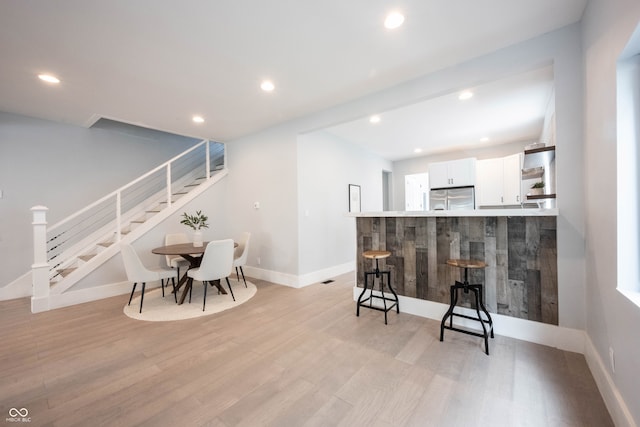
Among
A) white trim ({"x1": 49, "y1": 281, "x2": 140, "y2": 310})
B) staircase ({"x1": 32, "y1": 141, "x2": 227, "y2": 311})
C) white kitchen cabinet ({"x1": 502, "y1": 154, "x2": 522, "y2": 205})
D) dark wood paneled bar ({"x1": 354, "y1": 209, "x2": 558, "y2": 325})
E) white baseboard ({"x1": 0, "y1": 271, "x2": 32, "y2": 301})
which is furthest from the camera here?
white kitchen cabinet ({"x1": 502, "y1": 154, "x2": 522, "y2": 205})

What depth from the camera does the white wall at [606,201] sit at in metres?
1.28

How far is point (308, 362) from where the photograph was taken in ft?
6.72

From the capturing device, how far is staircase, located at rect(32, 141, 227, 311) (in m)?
Result: 3.50

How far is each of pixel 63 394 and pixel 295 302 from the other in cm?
221

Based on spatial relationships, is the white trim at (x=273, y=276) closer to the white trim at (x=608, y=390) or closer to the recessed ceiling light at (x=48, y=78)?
the white trim at (x=608, y=390)

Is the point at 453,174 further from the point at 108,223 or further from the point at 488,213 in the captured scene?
the point at 108,223

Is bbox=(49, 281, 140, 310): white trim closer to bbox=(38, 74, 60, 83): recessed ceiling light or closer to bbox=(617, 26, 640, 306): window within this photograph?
bbox=(38, 74, 60, 83): recessed ceiling light

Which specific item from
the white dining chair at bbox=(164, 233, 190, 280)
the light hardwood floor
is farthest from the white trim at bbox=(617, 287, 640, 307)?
the white dining chair at bbox=(164, 233, 190, 280)

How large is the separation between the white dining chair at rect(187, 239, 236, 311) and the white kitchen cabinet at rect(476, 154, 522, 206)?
5.04 m

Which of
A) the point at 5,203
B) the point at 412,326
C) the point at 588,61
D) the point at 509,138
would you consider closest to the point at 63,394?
the point at 412,326

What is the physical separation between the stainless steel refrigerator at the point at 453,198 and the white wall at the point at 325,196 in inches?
59.3

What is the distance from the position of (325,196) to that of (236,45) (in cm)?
285

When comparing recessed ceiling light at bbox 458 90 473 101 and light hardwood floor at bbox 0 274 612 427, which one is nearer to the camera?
light hardwood floor at bbox 0 274 612 427

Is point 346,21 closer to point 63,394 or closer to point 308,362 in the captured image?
point 308,362
